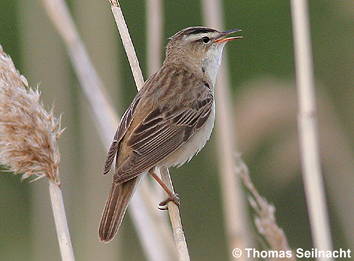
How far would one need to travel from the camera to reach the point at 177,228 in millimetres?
3316

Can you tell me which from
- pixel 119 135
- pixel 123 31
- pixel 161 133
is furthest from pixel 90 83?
pixel 123 31

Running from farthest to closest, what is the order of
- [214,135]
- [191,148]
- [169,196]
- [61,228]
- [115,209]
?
[214,135] → [191,148] → [169,196] → [115,209] → [61,228]

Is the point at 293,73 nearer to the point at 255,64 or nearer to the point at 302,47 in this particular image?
the point at 255,64

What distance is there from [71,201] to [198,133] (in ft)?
5.87

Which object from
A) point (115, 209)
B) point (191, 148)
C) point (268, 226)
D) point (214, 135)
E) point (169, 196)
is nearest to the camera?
point (268, 226)

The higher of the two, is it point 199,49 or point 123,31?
point 123,31

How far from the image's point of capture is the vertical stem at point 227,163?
12.9ft

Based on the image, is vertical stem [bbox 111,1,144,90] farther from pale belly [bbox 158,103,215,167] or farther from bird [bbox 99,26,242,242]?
pale belly [bbox 158,103,215,167]

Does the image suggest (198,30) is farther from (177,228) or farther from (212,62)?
(177,228)

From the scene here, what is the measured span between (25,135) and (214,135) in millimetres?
4030

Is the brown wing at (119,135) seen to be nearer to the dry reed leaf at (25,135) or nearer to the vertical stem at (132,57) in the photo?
the vertical stem at (132,57)

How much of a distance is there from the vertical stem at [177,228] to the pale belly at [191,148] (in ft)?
0.25

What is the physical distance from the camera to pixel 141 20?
7.97m

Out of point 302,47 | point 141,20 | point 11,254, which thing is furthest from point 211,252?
point 302,47
